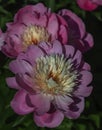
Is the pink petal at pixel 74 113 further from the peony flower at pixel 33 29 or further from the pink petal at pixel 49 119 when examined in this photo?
the peony flower at pixel 33 29

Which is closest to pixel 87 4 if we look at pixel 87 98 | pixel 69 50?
pixel 87 98

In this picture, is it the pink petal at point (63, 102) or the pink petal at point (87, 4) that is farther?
the pink petal at point (87, 4)

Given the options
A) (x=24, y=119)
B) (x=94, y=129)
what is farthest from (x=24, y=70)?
(x=94, y=129)

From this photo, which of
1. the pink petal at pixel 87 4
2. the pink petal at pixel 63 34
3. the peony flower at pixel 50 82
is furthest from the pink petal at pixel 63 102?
the pink petal at pixel 87 4

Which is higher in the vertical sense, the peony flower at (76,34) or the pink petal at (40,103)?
the peony flower at (76,34)

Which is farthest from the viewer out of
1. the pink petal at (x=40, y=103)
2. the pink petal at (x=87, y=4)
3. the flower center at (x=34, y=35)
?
the pink petal at (x=87, y=4)

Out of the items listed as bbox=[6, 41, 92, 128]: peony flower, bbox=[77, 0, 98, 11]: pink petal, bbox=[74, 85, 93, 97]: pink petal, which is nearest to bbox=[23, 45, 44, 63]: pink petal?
bbox=[6, 41, 92, 128]: peony flower

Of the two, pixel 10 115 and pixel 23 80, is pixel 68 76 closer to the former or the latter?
pixel 23 80
